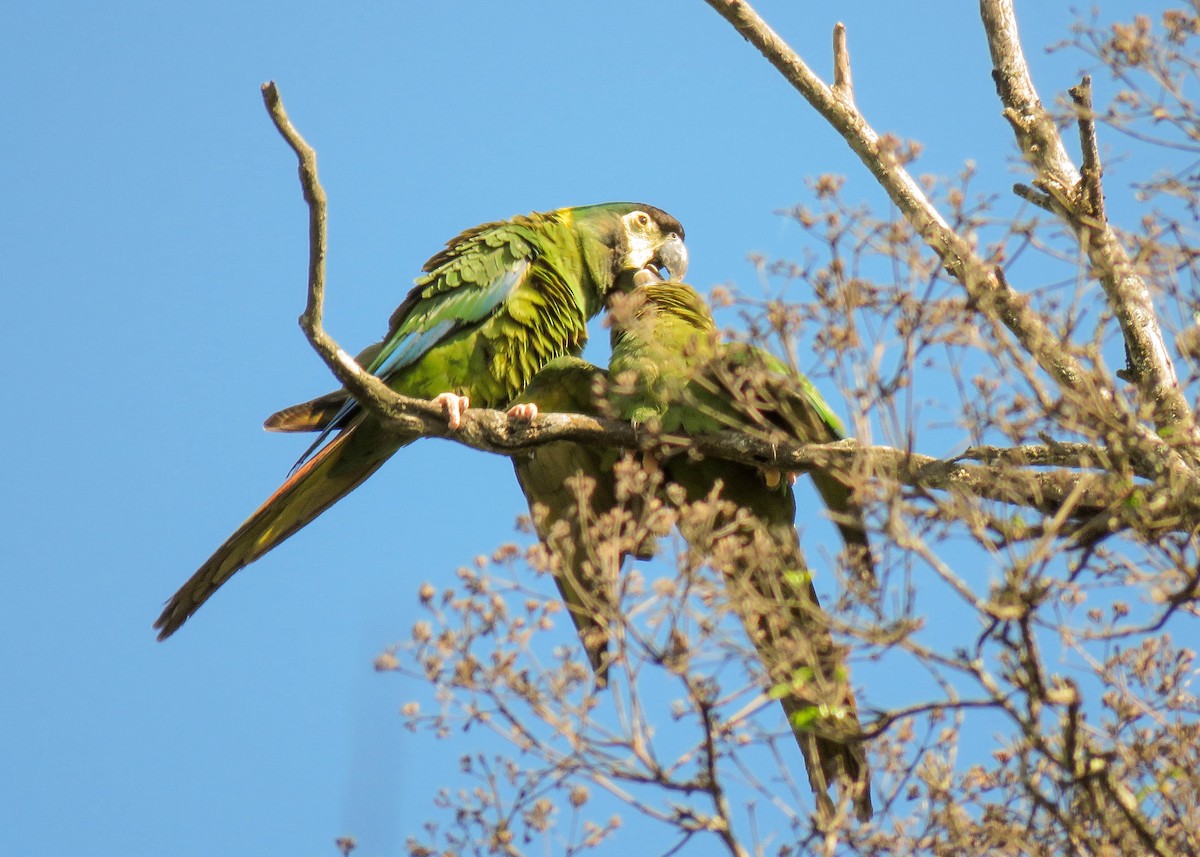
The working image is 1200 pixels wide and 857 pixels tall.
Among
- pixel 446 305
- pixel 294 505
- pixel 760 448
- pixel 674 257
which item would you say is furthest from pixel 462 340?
pixel 760 448

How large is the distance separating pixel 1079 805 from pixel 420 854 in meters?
1.46

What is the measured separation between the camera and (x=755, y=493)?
14.0 feet

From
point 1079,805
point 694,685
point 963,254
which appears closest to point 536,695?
point 694,685

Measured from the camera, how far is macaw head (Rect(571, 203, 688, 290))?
225 inches

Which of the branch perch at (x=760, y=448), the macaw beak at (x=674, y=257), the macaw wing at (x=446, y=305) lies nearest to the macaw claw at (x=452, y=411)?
the branch perch at (x=760, y=448)

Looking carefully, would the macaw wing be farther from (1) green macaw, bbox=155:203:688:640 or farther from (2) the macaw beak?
(2) the macaw beak

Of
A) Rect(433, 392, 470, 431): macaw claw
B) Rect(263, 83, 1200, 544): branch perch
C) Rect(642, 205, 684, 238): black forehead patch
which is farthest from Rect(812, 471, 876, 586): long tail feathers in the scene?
Rect(642, 205, 684, 238): black forehead patch

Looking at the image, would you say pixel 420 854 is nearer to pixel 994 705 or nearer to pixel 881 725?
pixel 881 725

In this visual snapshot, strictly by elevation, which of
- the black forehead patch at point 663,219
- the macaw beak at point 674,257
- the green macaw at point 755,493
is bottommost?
the green macaw at point 755,493

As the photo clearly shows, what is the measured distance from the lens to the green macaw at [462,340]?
4.69 metres

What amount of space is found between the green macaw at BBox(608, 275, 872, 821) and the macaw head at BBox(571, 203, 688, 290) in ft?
2.89

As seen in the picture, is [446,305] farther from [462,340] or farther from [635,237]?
[635,237]

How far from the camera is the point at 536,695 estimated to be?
104 inches

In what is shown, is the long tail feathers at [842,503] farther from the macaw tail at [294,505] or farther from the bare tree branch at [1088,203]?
the macaw tail at [294,505]
